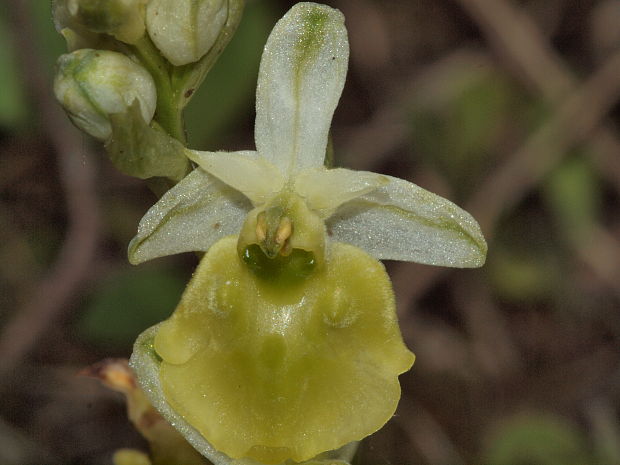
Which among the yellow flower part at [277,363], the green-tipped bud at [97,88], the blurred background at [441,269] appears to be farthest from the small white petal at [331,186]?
the blurred background at [441,269]

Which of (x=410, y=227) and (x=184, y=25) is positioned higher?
(x=184, y=25)

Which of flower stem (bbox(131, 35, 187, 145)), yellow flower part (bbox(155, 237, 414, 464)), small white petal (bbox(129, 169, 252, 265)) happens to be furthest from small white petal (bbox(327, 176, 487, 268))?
flower stem (bbox(131, 35, 187, 145))

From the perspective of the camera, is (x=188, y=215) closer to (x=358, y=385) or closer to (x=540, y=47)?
(x=358, y=385)

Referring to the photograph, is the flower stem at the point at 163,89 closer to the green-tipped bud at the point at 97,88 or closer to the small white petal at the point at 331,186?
the green-tipped bud at the point at 97,88

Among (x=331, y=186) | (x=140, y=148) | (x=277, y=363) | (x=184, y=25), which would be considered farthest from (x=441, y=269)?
(x=140, y=148)

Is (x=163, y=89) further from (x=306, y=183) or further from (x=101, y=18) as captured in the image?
(x=306, y=183)

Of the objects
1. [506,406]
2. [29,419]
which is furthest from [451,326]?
[29,419]

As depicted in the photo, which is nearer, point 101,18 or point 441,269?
point 101,18
